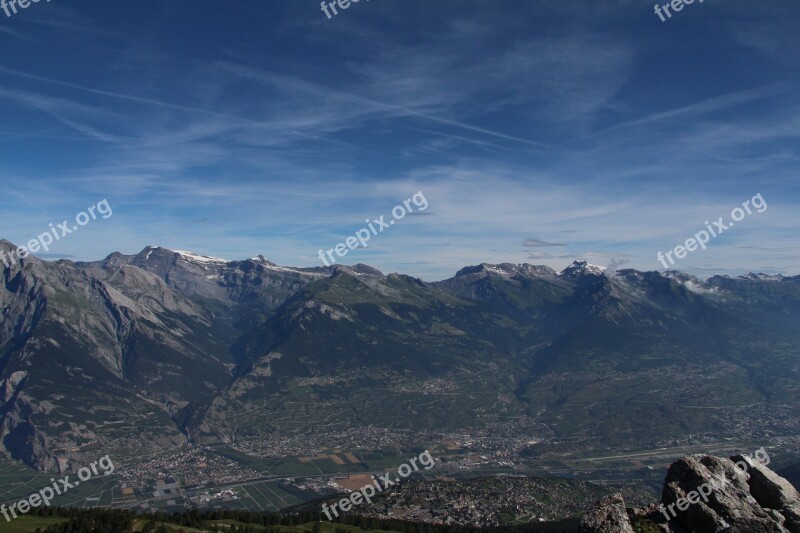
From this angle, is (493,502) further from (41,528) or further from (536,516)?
(41,528)

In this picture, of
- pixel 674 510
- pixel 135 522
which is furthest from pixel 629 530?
pixel 135 522

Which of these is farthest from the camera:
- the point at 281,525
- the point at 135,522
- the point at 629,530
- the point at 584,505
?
the point at 584,505

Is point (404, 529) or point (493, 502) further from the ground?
point (404, 529)

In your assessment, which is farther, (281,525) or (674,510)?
(281,525)

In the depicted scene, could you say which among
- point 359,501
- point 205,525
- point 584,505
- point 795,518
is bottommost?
point 584,505

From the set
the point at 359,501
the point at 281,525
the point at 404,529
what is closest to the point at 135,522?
the point at 281,525

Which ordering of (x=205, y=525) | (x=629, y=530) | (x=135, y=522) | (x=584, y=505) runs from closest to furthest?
(x=629, y=530), (x=135, y=522), (x=205, y=525), (x=584, y=505)

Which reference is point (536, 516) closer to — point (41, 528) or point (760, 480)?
point (41, 528)
